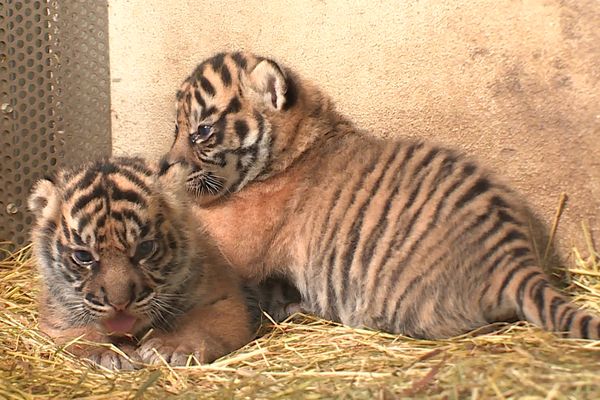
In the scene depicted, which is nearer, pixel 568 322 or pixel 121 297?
pixel 568 322

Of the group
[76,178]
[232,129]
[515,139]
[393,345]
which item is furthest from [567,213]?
[76,178]

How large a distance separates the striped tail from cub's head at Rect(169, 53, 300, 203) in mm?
1473

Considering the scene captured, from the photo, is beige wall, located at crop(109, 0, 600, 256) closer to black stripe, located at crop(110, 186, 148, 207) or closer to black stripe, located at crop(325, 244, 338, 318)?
black stripe, located at crop(325, 244, 338, 318)

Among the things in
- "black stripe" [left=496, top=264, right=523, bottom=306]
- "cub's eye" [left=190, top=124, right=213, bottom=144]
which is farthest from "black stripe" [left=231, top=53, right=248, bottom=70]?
"black stripe" [left=496, top=264, right=523, bottom=306]

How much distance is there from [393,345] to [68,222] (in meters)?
1.50

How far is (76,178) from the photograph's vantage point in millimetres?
3814

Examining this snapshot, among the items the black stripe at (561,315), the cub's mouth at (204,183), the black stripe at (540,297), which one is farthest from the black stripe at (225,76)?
the black stripe at (561,315)

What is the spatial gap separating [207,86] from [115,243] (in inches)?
49.6

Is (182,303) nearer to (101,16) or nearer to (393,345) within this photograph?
(393,345)

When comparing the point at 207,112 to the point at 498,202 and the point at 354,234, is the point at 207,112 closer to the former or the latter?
the point at 354,234

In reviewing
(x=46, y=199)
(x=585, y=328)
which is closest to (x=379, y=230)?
(x=585, y=328)

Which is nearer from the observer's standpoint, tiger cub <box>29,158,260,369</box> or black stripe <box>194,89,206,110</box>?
tiger cub <box>29,158,260,369</box>

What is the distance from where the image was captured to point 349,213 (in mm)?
4129

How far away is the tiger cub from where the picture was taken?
358 cm
